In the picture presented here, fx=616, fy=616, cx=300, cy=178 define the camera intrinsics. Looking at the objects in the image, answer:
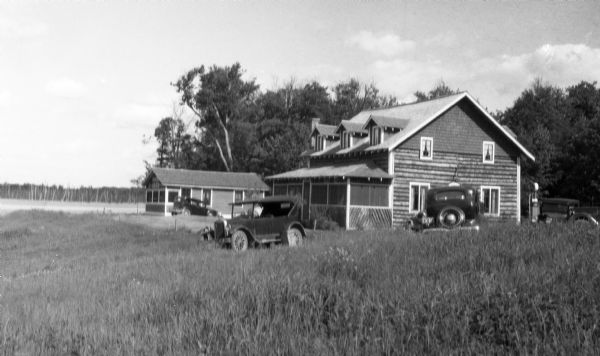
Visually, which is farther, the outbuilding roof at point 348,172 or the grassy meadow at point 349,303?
the outbuilding roof at point 348,172

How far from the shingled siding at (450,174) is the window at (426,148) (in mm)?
294

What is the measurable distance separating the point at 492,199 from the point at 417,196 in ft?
16.7

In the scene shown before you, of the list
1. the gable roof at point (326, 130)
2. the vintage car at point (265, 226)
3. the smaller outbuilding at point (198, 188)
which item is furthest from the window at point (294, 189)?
the vintage car at point (265, 226)

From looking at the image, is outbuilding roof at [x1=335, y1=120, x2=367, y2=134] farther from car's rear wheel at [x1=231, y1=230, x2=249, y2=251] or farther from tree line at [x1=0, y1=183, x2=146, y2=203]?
tree line at [x1=0, y1=183, x2=146, y2=203]

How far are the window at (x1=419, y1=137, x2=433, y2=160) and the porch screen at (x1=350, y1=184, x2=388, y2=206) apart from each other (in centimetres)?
314

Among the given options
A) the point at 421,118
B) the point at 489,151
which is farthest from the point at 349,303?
the point at 489,151

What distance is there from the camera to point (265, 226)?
2141cm

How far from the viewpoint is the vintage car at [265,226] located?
21094 millimetres

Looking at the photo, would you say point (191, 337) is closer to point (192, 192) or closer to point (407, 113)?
point (407, 113)

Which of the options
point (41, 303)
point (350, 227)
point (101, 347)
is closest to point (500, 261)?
point (101, 347)

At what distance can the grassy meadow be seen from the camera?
20.2 ft

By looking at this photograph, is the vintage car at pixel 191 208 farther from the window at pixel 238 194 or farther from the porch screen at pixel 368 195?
the porch screen at pixel 368 195

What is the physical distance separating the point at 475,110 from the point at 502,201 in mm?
5801

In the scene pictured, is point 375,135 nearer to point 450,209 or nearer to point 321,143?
point 321,143
